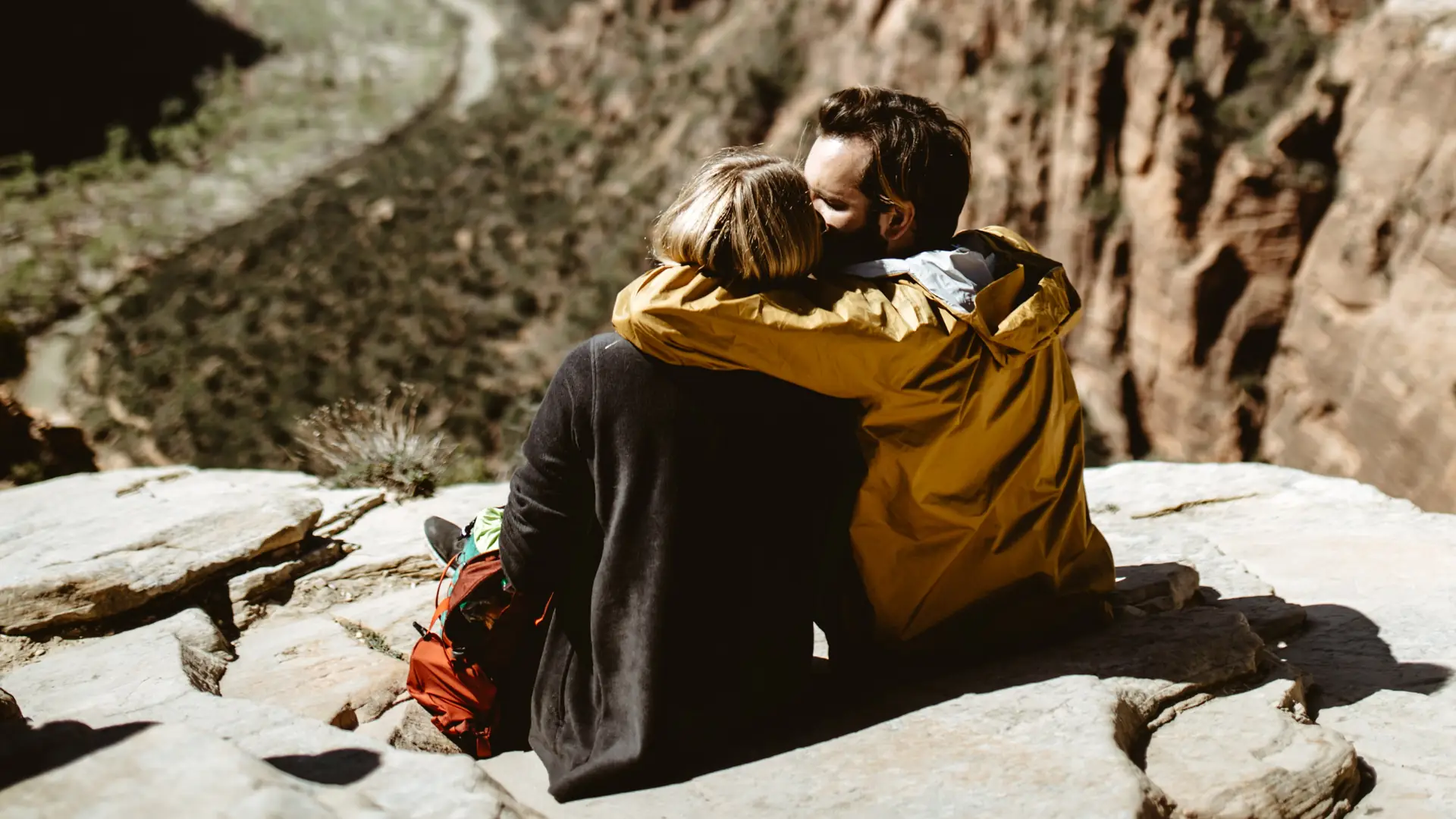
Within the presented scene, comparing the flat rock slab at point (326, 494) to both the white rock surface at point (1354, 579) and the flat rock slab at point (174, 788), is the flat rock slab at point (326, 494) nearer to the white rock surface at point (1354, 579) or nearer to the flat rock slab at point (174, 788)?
the flat rock slab at point (174, 788)

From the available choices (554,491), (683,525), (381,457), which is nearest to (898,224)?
(683,525)

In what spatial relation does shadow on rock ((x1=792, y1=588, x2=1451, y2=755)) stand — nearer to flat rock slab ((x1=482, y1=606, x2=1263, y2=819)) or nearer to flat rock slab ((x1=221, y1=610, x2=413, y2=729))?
flat rock slab ((x1=482, y1=606, x2=1263, y2=819))

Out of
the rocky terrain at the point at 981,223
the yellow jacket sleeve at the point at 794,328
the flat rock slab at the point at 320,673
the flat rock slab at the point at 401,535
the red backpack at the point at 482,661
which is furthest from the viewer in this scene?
the rocky terrain at the point at 981,223

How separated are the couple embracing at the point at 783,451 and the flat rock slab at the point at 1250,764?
0.53m

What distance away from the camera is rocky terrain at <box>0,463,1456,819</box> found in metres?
2.16

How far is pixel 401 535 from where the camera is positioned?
16.0 feet

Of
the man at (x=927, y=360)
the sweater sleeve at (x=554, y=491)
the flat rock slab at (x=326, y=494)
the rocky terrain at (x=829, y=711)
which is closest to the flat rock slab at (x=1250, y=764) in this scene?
the rocky terrain at (x=829, y=711)

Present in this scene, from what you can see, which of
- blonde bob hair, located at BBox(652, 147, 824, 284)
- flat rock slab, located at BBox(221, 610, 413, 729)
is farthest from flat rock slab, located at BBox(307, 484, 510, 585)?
blonde bob hair, located at BBox(652, 147, 824, 284)

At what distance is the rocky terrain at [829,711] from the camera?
2162 millimetres

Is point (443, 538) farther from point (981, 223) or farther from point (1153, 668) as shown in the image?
point (981, 223)

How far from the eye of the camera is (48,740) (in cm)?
208

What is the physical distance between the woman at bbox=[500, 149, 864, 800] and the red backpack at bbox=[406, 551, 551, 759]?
136mm

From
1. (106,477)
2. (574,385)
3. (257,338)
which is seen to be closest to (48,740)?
(574,385)

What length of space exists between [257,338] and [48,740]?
20.3 m
